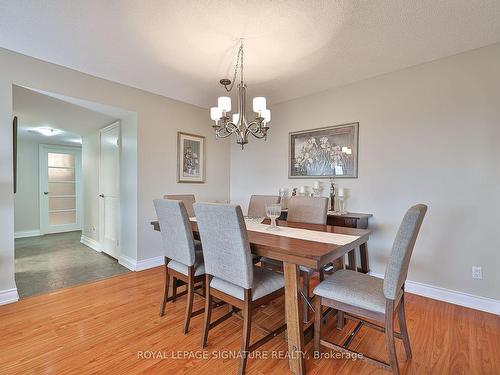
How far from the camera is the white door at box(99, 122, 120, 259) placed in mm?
3650

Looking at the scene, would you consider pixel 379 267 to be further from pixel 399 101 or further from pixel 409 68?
pixel 409 68

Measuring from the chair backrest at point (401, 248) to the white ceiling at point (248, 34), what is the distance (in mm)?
1531

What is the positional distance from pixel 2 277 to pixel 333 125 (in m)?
3.90

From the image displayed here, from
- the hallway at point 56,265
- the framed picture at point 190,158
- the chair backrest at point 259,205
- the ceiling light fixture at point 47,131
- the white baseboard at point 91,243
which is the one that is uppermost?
the ceiling light fixture at point 47,131

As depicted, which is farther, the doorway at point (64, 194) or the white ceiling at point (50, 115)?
the doorway at point (64, 194)

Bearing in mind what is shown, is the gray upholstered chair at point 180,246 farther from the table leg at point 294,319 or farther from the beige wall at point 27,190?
the beige wall at point 27,190

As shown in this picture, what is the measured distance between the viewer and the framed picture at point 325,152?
304 centimetres

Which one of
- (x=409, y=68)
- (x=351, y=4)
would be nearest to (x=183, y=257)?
(x=351, y=4)

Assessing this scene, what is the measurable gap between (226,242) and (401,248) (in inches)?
38.4

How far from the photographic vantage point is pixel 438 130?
247cm

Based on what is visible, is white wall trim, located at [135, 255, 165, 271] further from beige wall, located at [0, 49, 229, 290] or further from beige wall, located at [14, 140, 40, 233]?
beige wall, located at [14, 140, 40, 233]

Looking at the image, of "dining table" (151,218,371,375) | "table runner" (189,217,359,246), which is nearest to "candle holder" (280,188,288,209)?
"table runner" (189,217,359,246)

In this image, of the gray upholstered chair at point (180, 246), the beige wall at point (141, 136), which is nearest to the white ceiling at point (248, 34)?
the beige wall at point (141, 136)

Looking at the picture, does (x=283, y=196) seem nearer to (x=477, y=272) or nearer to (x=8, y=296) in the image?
(x=477, y=272)
